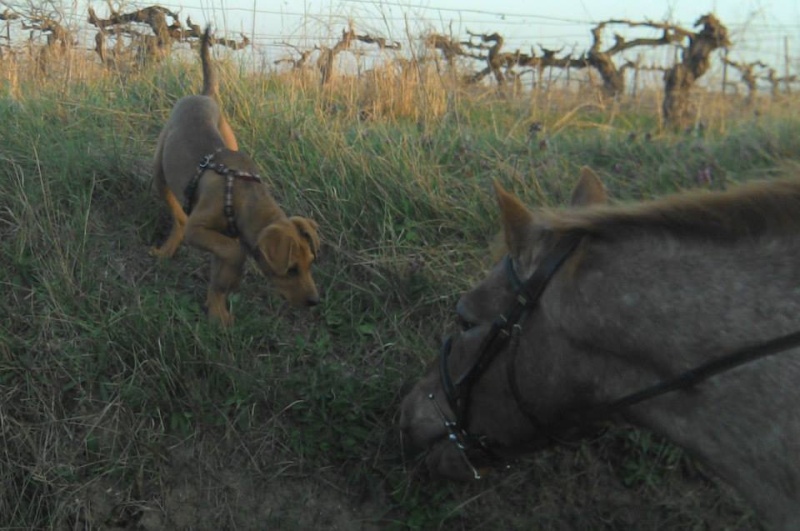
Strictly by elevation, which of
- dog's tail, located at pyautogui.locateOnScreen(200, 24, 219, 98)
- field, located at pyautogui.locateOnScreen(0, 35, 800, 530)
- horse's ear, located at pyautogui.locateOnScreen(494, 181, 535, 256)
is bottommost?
field, located at pyautogui.locateOnScreen(0, 35, 800, 530)

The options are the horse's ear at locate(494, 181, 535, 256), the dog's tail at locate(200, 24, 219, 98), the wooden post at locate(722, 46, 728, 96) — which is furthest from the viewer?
the wooden post at locate(722, 46, 728, 96)

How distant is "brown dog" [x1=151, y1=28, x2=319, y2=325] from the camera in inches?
170

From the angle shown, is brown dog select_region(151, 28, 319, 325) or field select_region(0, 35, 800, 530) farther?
brown dog select_region(151, 28, 319, 325)

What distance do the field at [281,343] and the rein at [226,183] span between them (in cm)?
35

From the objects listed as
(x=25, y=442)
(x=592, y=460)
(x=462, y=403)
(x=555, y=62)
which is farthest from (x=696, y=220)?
(x=555, y=62)

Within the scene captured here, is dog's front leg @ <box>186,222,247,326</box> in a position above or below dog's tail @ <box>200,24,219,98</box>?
below

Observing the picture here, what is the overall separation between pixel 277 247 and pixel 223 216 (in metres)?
0.46

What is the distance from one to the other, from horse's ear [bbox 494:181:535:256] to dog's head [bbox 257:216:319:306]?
1.94 metres

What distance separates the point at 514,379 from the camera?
263cm

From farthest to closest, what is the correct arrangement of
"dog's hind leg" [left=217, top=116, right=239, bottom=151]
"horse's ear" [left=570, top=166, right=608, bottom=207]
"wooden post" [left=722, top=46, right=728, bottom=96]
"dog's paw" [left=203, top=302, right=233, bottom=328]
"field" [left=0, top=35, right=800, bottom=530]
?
"wooden post" [left=722, top=46, right=728, bottom=96] → "dog's hind leg" [left=217, top=116, right=239, bottom=151] → "dog's paw" [left=203, top=302, right=233, bottom=328] → "field" [left=0, top=35, right=800, bottom=530] → "horse's ear" [left=570, top=166, right=608, bottom=207]

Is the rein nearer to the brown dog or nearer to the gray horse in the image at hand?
the brown dog


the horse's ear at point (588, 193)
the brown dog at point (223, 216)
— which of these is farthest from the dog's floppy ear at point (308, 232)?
the horse's ear at point (588, 193)

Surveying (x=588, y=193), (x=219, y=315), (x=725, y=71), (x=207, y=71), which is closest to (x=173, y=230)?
(x=219, y=315)

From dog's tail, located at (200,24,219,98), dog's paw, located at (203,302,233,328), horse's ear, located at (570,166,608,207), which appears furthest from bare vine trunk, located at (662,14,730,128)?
horse's ear, located at (570,166,608,207)
